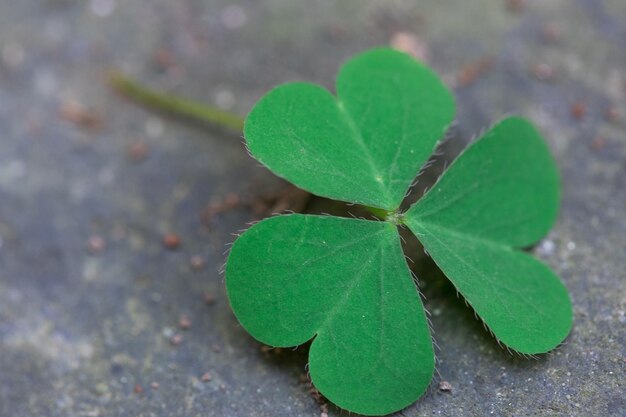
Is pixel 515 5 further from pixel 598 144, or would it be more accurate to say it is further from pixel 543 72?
pixel 598 144

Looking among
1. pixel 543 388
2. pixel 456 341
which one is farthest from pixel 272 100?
pixel 543 388

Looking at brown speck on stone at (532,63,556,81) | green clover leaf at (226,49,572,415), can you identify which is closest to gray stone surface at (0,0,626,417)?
brown speck on stone at (532,63,556,81)

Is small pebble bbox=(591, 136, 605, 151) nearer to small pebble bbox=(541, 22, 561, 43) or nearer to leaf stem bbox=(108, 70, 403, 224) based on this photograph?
small pebble bbox=(541, 22, 561, 43)

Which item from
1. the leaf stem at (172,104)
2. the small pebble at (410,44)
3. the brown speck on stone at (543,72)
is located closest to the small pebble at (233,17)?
the leaf stem at (172,104)

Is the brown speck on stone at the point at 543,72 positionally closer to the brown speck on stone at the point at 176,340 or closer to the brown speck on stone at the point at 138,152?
the brown speck on stone at the point at 138,152

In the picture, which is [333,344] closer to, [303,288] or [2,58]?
[303,288]

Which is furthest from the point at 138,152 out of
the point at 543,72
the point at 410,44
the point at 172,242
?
the point at 543,72
